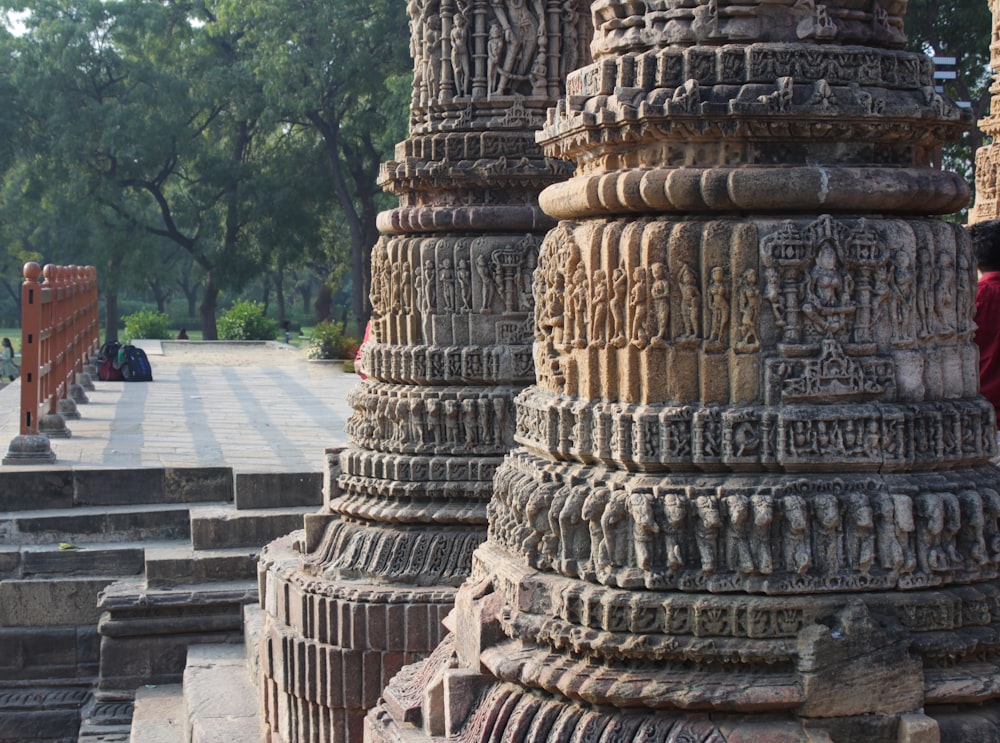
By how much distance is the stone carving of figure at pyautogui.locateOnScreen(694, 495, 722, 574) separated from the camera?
3283mm

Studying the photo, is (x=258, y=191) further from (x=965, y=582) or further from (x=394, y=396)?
(x=965, y=582)

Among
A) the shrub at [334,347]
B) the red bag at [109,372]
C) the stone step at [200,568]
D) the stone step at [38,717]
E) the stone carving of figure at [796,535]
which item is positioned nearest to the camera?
the stone carving of figure at [796,535]

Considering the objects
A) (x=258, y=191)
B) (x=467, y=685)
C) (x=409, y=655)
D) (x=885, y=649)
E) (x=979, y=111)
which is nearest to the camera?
(x=885, y=649)

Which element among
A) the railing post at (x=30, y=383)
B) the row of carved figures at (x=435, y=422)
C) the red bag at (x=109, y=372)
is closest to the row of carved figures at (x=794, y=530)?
the row of carved figures at (x=435, y=422)

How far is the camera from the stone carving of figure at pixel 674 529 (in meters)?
3.30

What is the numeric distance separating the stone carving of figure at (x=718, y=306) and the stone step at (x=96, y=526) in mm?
6104

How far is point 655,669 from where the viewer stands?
10.9 feet

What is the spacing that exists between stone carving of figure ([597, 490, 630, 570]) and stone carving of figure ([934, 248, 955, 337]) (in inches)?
29.5

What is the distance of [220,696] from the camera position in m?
7.05

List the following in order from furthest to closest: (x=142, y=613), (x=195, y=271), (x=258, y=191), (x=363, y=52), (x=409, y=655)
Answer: (x=195, y=271) → (x=258, y=191) → (x=363, y=52) → (x=142, y=613) → (x=409, y=655)

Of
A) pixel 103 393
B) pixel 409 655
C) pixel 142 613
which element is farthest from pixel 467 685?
pixel 103 393

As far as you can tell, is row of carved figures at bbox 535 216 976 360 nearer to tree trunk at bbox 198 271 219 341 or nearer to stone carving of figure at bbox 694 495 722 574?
stone carving of figure at bbox 694 495 722 574

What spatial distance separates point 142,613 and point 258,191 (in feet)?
83.7

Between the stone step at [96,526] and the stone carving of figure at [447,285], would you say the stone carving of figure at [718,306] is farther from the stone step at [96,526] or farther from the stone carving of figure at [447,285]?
the stone step at [96,526]
